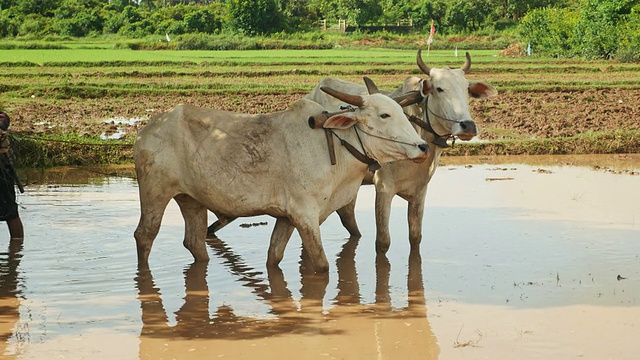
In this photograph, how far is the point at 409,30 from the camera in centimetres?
5619

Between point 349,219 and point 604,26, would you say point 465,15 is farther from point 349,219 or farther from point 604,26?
point 349,219

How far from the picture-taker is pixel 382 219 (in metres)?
7.88

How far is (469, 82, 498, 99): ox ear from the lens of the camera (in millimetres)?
7832

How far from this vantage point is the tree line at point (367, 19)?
3366cm

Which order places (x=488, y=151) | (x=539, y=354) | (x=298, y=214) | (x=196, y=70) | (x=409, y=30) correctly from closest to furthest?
(x=539, y=354) < (x=298, y=214) < (x=488, y=151) < (x=196, y=70) < (x=409, y=30)

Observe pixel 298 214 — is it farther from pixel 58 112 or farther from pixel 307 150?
pixel 58 112

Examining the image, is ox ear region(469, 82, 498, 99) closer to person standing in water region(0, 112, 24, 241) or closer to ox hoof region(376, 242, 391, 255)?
ox hoof region(376, 242, 391, 255)

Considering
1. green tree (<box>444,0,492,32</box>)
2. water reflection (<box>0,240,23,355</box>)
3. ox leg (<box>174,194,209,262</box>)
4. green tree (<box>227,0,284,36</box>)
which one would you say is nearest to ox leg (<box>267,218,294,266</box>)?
ox leg (<box>174,194,209,262</box>)

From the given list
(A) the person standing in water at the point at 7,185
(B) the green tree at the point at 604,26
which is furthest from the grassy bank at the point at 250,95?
(A) the person standing in water at the point at 7,185

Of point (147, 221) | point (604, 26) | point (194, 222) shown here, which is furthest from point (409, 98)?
point (604, 26)

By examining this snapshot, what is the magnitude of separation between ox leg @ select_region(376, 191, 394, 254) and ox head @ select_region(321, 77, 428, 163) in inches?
39.5

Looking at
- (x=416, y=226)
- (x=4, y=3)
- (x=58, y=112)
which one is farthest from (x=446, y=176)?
(x=4, y=3)

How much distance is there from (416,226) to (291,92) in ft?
43.9

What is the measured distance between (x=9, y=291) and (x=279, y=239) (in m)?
1.94
